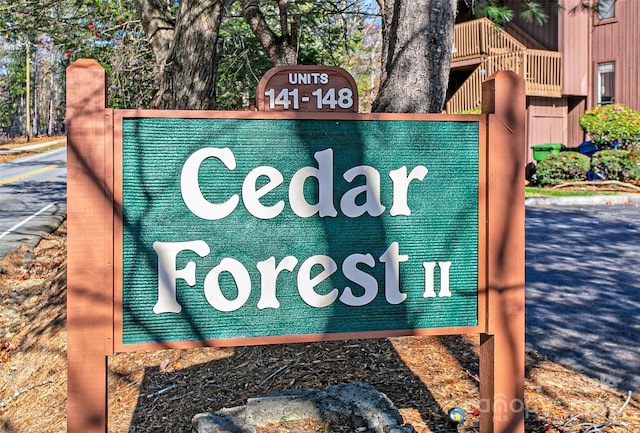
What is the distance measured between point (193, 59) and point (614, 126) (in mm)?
15276

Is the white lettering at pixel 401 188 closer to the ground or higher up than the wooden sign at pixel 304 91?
closer to the ground

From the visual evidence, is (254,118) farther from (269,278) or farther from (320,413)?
(320,413)

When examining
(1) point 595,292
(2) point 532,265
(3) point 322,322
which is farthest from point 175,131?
(2) point 532,265

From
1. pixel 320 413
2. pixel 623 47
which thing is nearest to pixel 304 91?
pixel 320 413

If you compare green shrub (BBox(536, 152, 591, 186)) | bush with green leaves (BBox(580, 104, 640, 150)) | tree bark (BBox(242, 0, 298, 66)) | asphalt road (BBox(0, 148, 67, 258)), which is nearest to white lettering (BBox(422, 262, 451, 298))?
tree bark (BBox(242, 0, 298, 66))

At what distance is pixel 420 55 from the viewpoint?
14.4ft

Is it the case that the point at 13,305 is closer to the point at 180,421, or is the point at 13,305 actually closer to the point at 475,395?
the point at 180,421

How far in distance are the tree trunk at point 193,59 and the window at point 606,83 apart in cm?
1810

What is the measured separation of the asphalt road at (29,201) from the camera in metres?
13.2

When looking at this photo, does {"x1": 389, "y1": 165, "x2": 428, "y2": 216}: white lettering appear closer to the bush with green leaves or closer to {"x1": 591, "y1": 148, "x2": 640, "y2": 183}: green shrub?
{"x1": 591, "y1": 148, "x2": 640, "y2": 183}: green shrub

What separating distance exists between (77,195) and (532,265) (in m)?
7.06

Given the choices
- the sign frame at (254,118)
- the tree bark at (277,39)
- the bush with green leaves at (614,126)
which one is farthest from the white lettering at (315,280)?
the bush with green leaves at (614,126)

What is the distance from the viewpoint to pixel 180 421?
411 cm

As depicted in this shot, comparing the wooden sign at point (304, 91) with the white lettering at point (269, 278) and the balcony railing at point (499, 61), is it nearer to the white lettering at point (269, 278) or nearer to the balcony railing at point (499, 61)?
the white lettering at point (269, 278)
